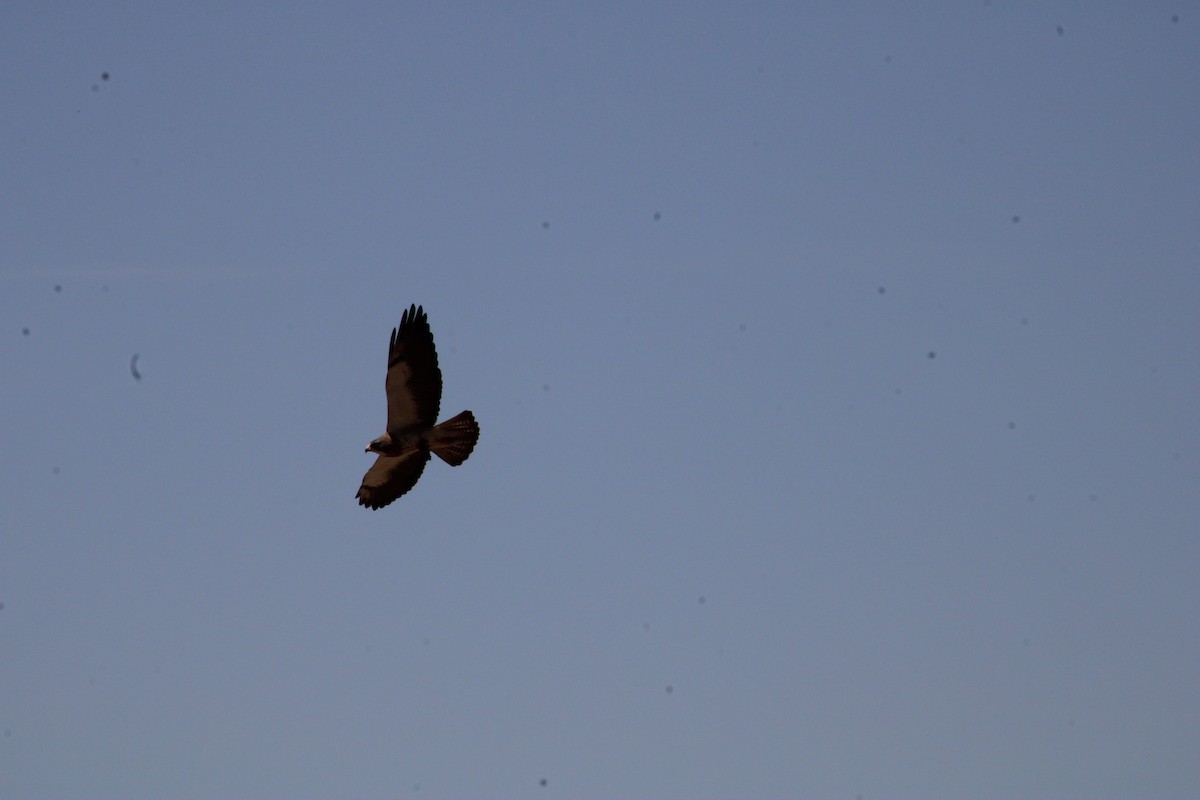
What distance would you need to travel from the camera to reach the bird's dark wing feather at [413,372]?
4525 cm

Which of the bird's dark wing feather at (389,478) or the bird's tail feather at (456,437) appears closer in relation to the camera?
the bird's tail feather at (456,437)

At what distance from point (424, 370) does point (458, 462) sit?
1.79 metres

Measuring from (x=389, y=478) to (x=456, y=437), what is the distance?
2499 millimetres

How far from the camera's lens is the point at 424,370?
45312mm

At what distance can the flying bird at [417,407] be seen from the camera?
45.3 metres

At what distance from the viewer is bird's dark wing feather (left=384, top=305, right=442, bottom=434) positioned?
45.2 meters

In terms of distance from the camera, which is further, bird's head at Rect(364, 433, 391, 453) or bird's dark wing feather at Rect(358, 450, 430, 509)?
bird's dark wing feather at Rect(358, 450, 430, 509)

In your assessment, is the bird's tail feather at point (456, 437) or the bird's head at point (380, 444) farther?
the bird's head at point (380, 444)

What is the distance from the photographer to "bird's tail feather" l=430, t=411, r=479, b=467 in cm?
4553

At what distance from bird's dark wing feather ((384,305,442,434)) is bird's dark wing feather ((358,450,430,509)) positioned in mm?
1279

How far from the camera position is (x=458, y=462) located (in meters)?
45.9

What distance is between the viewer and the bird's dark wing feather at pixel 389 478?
1852 inches

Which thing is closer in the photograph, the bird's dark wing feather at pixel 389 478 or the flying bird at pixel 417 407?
the flying bird at pixel 417 407

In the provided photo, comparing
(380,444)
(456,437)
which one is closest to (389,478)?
(380,444)
